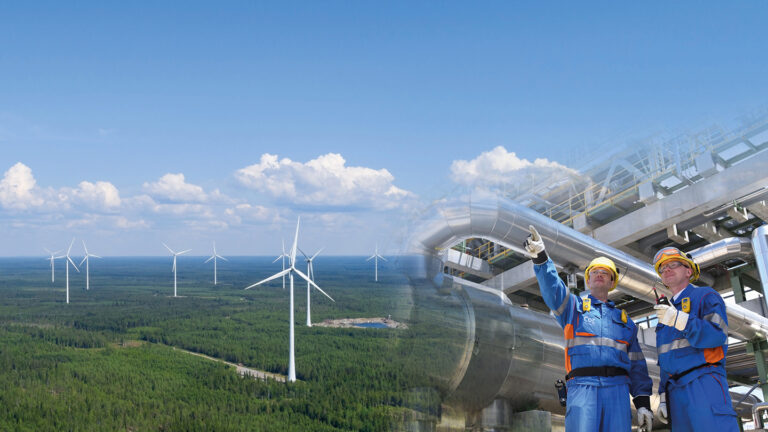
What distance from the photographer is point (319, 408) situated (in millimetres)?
70750

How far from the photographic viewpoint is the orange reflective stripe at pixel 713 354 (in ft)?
13.9

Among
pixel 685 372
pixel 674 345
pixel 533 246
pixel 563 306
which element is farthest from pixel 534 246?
pixel 685 372

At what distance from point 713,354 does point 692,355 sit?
0.44ft

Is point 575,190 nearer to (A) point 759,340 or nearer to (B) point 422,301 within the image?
(A) point 759,340

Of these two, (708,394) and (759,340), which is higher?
(708,394)

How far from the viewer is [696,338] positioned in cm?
412

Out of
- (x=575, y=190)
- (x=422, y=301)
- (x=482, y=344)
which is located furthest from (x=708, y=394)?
(x=575, y=190)

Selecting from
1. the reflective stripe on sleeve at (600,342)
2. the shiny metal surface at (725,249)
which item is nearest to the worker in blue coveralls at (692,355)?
the reflective stripe on sleeve at (600,342)

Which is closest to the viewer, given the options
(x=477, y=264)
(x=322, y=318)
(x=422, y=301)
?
(x=422, y=301)

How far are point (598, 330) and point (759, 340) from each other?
28.1 feet

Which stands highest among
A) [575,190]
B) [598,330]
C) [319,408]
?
[575,190]

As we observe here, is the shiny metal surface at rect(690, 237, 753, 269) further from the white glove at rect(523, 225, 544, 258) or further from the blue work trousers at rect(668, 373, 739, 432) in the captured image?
the white glove at rect(523, 225, 544, 258)

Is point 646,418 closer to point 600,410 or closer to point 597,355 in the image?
point 600,410

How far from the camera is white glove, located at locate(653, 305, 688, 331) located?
13.5 ft
